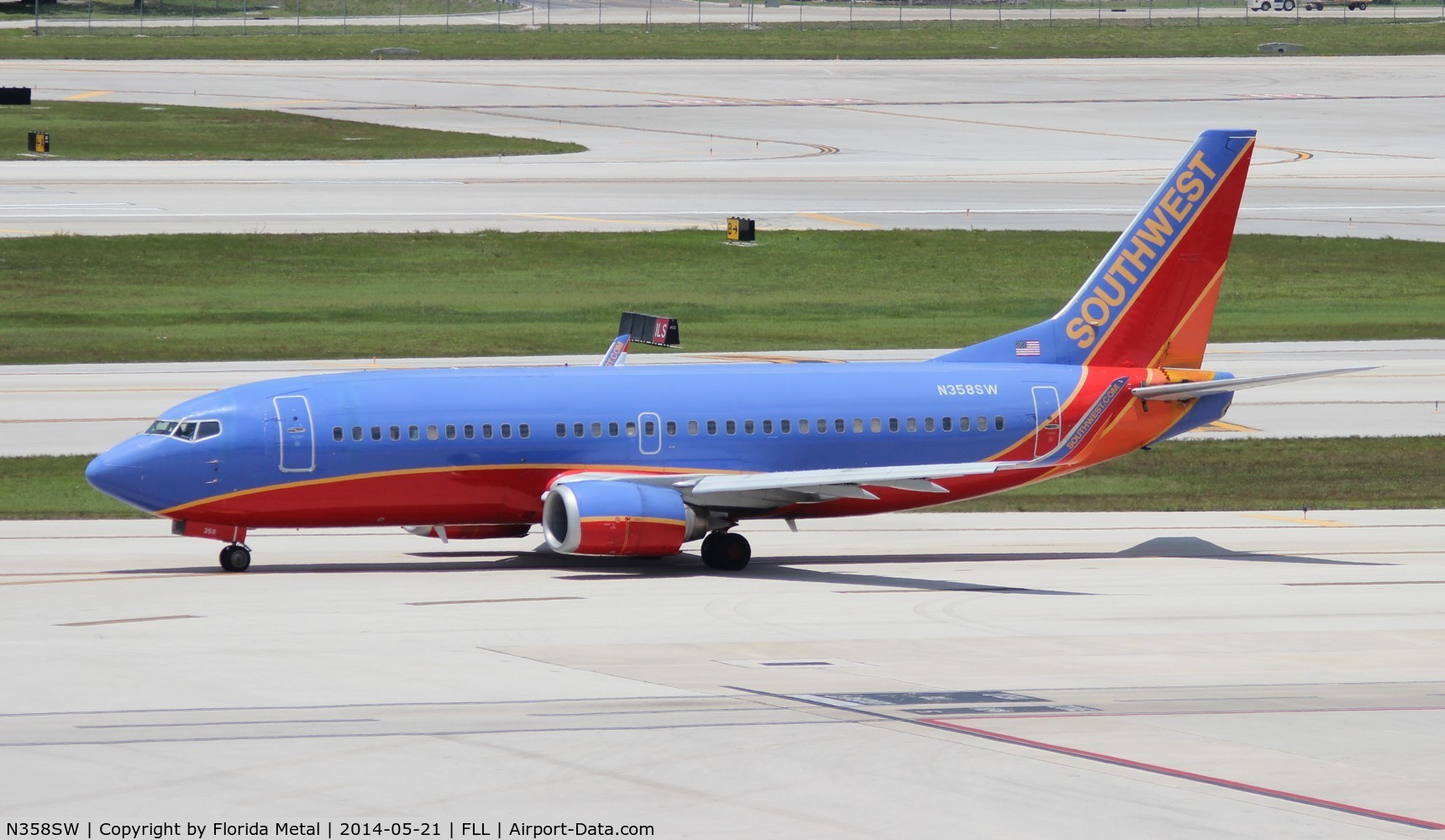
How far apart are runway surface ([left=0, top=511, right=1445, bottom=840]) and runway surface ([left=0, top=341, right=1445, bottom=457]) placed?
35.7ft

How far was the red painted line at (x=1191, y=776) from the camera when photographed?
19656 mm

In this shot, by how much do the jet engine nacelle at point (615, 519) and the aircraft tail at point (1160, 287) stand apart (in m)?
7.66

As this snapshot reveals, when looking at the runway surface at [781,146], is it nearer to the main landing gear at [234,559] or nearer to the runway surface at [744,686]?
the main landing gear at [234,559]

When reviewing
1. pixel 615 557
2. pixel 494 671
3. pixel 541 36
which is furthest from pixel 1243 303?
pixel 541 36

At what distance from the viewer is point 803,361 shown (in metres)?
56.3

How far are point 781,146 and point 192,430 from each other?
78.2 meters

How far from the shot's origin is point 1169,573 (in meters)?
36.7

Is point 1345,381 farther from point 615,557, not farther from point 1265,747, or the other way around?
point 1265,747

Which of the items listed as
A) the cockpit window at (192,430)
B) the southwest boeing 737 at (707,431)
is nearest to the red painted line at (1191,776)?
the southwest boeing 737 at (707,431)

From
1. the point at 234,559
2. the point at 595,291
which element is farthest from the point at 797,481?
the point at 595,291

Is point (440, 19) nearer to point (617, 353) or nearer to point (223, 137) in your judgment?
point (223, 137)

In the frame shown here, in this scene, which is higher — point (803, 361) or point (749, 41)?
point (749, 41)

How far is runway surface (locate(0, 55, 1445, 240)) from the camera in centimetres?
8869

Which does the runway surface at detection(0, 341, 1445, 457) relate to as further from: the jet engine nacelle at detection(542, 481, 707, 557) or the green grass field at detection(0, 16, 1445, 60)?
the green grass field at detection(0, 16, 1445, 60)
